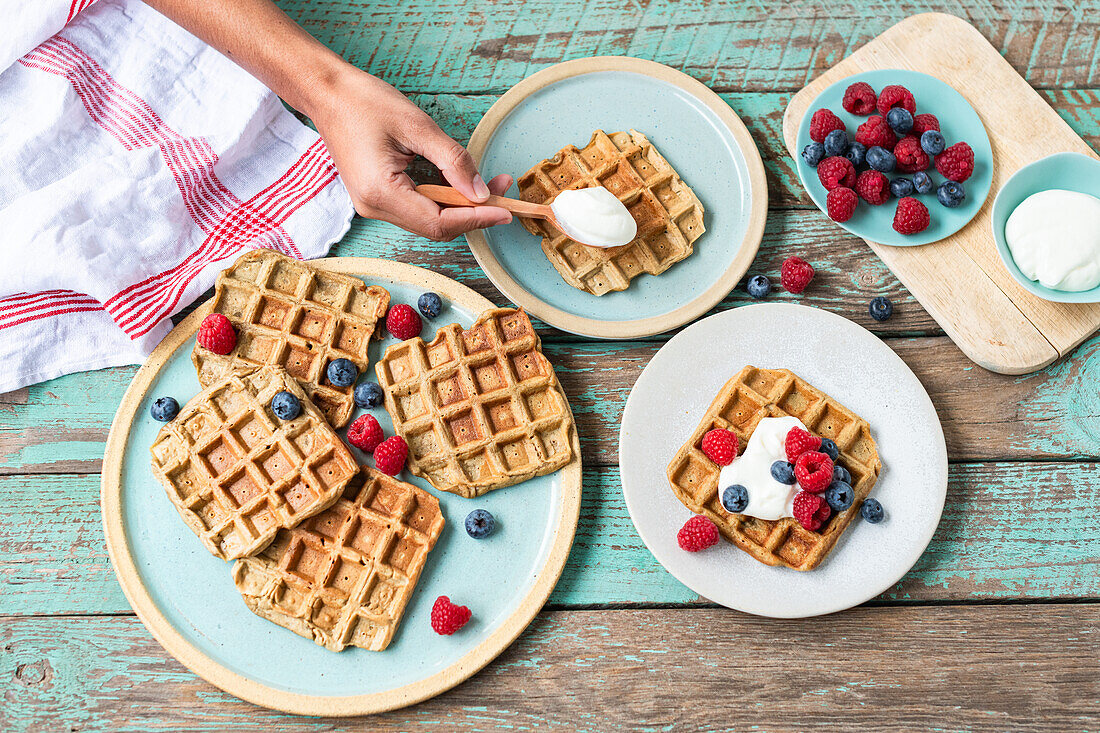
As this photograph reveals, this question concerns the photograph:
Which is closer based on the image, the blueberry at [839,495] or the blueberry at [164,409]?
the blueberry at [839,495]

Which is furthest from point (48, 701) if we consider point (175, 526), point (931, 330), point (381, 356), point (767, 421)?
point (931, 330)

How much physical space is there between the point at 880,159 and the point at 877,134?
0.09 meters

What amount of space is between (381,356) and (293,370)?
267 mm

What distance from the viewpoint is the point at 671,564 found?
2170mm

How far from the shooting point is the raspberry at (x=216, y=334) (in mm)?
2248

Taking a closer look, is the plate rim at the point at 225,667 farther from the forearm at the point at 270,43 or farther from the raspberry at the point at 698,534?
the forearm at the point at 270,43

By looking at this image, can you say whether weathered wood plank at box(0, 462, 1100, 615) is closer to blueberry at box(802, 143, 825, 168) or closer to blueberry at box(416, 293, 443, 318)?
blueberry at box(416, 293, 443, 318)

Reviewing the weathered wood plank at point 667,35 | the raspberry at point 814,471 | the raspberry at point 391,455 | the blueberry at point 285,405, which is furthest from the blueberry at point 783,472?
the weathered wood plank at point 667,35

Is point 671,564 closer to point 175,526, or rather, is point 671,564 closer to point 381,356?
point 381,356

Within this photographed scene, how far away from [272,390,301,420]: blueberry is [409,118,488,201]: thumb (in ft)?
2.60

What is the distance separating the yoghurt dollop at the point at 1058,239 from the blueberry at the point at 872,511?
0.92 metres

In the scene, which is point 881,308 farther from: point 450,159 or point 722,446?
point 450,159

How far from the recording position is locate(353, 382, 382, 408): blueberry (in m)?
2.29

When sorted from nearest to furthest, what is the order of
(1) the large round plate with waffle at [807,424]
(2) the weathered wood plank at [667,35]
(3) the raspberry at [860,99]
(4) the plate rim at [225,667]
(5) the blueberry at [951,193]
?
(4) the plate rim at [225,667] → (1) the large round plate with waffle at [807,424] → (5) the blueberry at [951,193] → (3) the raspberry at [860,99] → (2) the weathered wood plank at [667,35]
